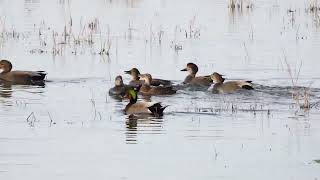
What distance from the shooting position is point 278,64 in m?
21.6

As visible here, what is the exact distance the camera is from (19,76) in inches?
773

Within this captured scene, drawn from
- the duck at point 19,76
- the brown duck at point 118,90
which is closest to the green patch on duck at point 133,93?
the brown duck at point 118,90

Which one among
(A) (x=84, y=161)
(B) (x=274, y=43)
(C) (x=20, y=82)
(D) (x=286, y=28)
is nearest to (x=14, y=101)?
(C) (x=20, y=82)

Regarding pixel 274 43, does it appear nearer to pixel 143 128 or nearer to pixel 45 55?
pixel 45 55

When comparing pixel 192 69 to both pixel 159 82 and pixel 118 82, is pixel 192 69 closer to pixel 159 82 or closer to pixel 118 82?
pixel 159 82

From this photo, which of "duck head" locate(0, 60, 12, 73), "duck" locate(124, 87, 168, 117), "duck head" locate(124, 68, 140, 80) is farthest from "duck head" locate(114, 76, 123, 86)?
"duck head" locate(0, 60, 12, 73)

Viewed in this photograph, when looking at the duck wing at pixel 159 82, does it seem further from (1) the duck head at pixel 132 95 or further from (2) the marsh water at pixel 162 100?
(1) the duck head at pixel 132 95

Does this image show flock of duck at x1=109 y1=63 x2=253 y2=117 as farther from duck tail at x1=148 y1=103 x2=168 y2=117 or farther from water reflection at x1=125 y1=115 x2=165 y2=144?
water reflection at x1=125 y1=115 x2=165 y2=144

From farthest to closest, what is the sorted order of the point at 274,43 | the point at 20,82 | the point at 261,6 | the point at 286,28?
1. the point at 261,6
2. the point at 286,28
3. the point at 274,43
4. the point at 20,82

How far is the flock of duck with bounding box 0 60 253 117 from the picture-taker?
698 inches

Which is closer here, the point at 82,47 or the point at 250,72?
the point at 250,72

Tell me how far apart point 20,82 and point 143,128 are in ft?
19.1

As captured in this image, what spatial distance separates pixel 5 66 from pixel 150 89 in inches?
137

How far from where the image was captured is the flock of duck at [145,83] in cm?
1773
